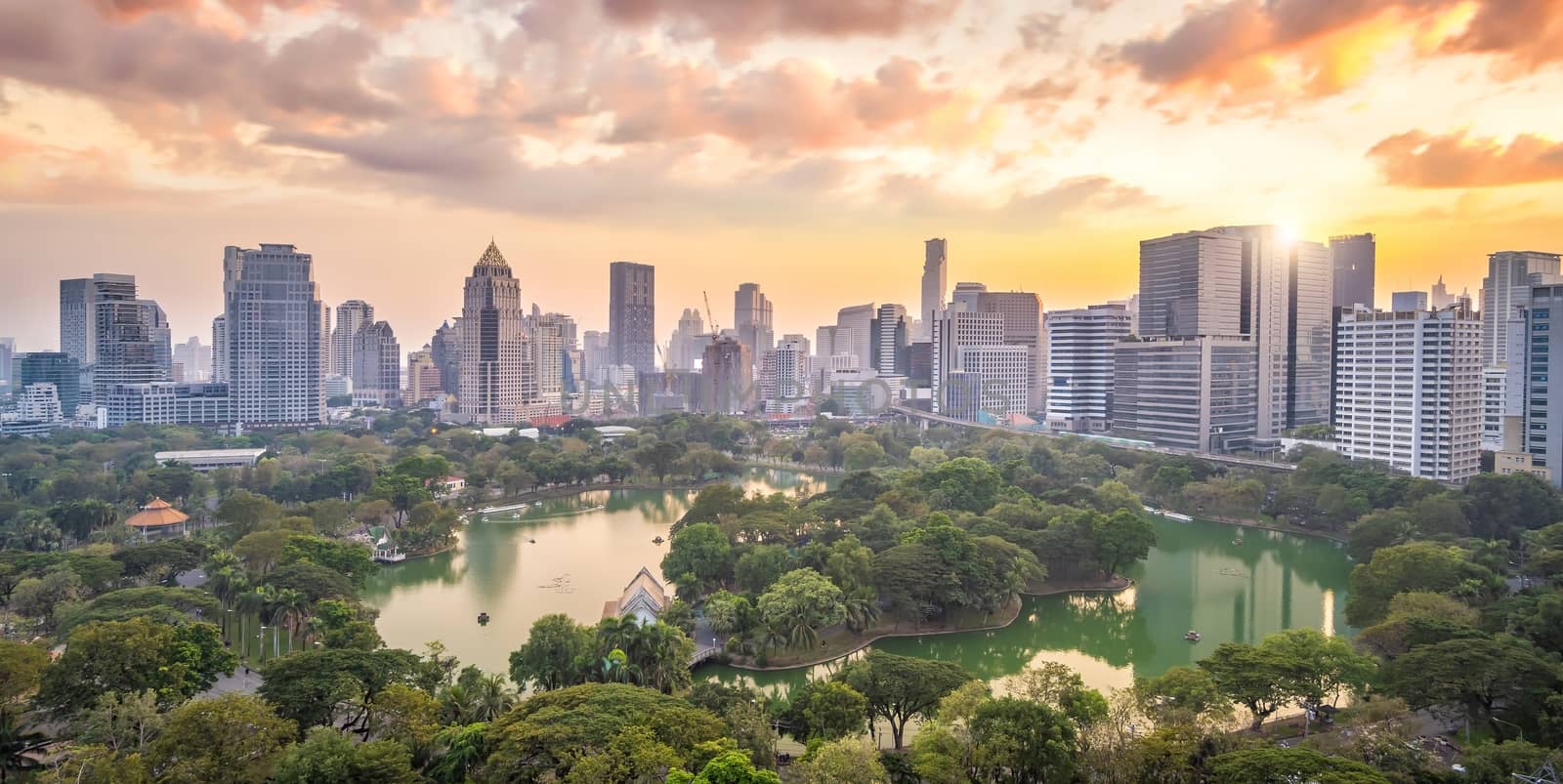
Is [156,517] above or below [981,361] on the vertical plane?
below

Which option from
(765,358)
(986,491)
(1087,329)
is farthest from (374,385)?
(986,491)

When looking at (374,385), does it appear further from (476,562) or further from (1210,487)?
(1210,487)

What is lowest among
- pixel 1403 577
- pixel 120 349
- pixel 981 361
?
pixel 1403 577

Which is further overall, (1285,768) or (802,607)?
(802,607)

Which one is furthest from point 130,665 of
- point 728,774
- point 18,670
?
point 728,774

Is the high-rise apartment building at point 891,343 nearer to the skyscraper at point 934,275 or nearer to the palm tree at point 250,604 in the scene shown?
the skyscraper at point 934,275

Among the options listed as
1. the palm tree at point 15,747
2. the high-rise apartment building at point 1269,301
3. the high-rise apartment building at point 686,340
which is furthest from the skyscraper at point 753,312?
the palm tree at point 15,747

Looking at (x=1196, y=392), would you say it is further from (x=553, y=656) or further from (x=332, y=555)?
(x=332, y=555)

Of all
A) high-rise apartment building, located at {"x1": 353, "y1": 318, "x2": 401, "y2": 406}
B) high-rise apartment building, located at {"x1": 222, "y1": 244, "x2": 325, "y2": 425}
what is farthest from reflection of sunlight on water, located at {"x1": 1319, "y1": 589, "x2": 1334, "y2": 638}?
high-rise apartment building, located at {"x1": 353, "y1": 318, "x2": 401, "y2": 406}
